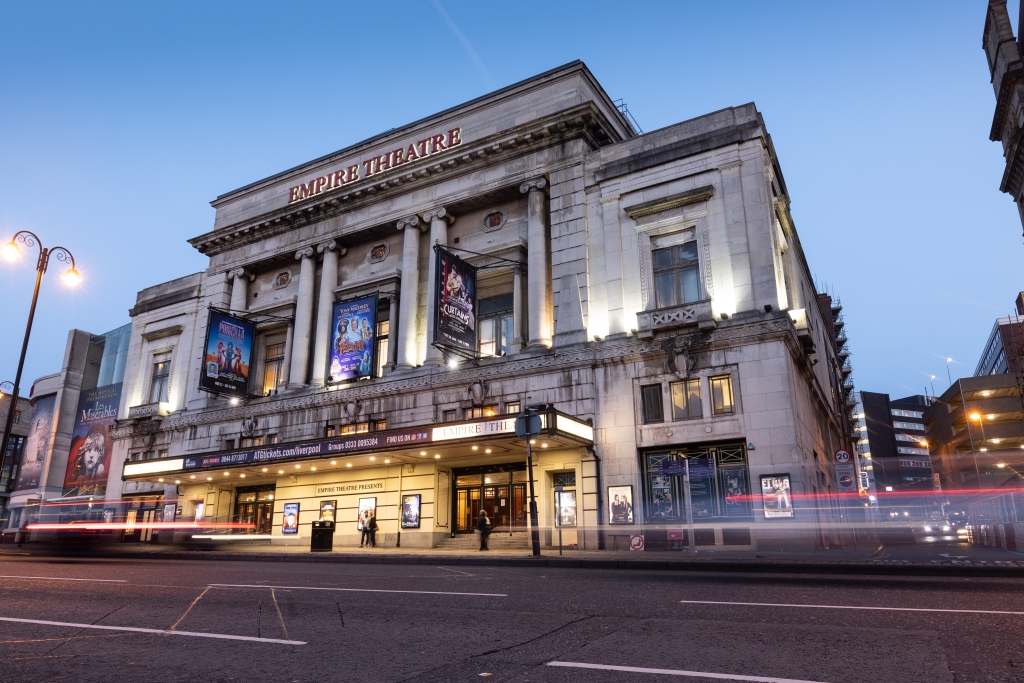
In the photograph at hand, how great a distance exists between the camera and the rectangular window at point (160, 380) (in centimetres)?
4444

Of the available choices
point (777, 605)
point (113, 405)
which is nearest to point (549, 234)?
point (777, 605)

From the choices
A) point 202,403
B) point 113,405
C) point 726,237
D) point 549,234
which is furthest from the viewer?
point 113,405

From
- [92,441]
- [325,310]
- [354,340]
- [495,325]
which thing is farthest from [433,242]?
[92,441]

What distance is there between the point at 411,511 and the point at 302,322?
13.5m

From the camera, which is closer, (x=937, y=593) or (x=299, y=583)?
(x=937, y=593)

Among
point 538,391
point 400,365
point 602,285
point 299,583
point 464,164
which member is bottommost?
point 299,583

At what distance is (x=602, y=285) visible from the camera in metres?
30.3

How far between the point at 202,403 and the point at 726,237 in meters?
31.7

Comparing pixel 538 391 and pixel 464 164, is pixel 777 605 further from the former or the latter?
pixel 464 164

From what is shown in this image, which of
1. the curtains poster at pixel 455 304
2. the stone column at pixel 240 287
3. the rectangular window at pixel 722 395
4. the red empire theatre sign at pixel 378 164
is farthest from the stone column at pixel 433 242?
the stone column at pixel 240 287

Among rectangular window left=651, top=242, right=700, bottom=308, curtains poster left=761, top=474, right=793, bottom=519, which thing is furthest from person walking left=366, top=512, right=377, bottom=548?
curtains poster left=761, top=474, right=793, bottom=519

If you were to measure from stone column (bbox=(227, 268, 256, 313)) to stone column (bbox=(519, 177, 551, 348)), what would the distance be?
65.1 feet

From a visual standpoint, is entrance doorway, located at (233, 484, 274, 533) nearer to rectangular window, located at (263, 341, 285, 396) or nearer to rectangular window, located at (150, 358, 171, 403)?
rectangular window, located at (263, 341, 285, 396)

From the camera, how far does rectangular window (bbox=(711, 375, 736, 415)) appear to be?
2648 cm
